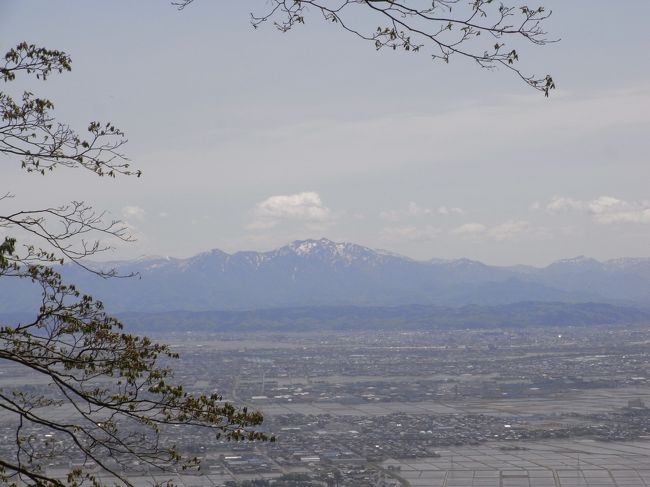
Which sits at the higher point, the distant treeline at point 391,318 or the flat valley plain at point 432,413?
the distant treeline at point 391,318

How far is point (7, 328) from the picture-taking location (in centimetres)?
644

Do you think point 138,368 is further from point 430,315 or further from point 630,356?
point 430,315

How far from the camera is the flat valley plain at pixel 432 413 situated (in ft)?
93.8

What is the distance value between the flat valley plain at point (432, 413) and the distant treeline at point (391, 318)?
4053 centimetres

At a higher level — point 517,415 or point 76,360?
point 76,360

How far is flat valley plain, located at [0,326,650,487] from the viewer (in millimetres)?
28595

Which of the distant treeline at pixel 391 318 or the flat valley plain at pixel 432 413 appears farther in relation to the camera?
the distant treeline at pixel 391 318

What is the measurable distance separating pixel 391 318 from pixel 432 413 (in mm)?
108906

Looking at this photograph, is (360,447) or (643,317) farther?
(643,317)

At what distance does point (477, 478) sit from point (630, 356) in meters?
58.6

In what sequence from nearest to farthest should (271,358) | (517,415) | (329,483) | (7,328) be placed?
(7,328) → (329,483) → (517,415) → (271,358)

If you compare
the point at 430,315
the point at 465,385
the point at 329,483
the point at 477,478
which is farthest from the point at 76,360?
the point at 430,315

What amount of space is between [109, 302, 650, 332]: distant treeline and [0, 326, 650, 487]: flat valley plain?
133 ft

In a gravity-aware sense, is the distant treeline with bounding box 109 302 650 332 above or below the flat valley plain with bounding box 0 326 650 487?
above
